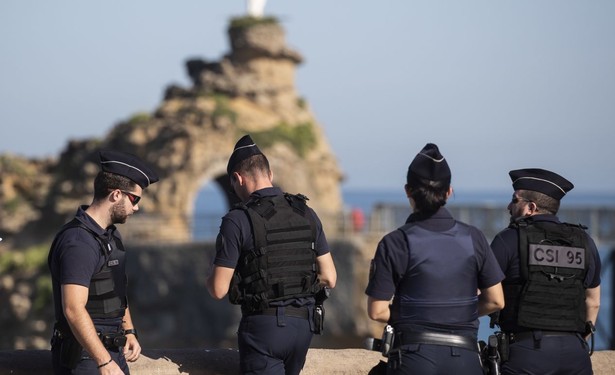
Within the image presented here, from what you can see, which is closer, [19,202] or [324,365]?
[324,365]

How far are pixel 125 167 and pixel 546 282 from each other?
99.1 inches

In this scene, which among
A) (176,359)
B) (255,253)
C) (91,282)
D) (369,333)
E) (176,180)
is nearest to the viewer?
(91,282)

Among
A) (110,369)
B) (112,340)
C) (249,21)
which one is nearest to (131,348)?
(112,340)

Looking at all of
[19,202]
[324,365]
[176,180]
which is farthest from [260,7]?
[324,365]

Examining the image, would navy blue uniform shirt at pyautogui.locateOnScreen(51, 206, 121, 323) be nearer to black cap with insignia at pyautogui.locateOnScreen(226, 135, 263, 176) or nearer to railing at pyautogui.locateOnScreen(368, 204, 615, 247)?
→ black cap with insignia at pyautogui.locateOnScreen(226, 135, 263, 176)

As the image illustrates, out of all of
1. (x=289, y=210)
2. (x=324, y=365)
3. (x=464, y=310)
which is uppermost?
(x=289, y=210)

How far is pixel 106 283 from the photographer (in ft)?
18.0

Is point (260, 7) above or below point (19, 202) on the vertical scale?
above

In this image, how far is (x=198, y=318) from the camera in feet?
117

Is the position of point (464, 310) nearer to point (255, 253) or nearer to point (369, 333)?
point (255, 253)

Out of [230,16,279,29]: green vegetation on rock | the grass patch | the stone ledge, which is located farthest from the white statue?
the stone ledge

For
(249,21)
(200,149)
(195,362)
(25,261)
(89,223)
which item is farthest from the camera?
(249,21)

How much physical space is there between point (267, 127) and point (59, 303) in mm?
34044

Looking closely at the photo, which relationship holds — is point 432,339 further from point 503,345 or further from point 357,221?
point 357,221
